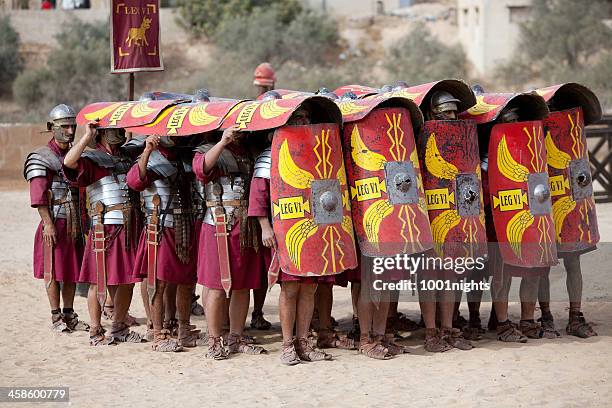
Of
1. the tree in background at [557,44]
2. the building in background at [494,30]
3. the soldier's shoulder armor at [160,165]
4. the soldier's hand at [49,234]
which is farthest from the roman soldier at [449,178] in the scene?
the building in background at [494,30]

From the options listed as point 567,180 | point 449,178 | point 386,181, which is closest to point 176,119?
point 386,181

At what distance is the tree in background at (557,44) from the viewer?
31516 mm

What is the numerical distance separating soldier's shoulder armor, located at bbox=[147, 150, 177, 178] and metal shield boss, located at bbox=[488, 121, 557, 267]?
2509 mm

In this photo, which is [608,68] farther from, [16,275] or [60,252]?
[60,252]

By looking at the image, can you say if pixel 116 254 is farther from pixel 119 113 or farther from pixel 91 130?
pixel 119 113

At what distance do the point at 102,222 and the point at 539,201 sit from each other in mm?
3465

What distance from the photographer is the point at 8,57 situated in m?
32.2

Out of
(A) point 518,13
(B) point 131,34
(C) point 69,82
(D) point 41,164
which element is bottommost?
(D) point 41,164

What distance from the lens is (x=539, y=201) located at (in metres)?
7.40

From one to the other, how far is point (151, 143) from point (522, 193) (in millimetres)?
2861

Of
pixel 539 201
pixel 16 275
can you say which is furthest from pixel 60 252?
pixel 539 201

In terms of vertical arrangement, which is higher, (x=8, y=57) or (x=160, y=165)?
(x=8, y=57)

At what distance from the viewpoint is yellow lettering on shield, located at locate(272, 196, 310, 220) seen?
22.4ft

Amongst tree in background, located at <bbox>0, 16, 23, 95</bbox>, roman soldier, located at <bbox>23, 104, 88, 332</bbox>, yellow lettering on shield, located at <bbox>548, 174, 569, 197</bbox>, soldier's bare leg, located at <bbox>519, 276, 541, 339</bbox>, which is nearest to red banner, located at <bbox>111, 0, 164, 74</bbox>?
roman soldier, located at <bbox>23, 104, 88, 332</bbox>
